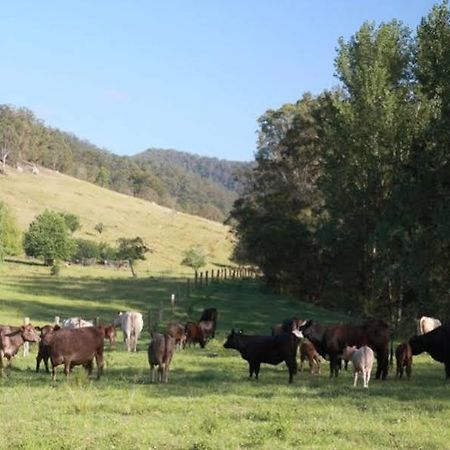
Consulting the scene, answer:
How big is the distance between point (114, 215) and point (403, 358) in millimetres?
129127

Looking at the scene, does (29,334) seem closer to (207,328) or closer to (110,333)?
(110,333)

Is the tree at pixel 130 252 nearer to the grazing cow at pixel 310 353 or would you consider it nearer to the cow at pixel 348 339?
the cow at pixel 348 339

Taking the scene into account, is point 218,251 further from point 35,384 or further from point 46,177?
point 35,384

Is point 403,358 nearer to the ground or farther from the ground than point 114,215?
nearer to the ground

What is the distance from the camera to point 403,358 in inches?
795

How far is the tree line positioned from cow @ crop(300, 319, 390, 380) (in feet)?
36.4

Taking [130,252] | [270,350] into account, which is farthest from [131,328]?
[130,252]

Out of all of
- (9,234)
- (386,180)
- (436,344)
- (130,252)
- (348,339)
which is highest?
(386,180)

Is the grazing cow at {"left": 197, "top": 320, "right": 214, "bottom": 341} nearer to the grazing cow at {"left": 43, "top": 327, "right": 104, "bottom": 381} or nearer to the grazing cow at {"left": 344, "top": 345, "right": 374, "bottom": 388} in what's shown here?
the grazing cow at {"left": 43, "top": 327, "right": 104, "bottom": 381}

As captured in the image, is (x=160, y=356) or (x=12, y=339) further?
(x=12, y=339)

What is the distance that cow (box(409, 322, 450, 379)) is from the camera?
20686 millimetres

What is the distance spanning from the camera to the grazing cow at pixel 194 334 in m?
27.1

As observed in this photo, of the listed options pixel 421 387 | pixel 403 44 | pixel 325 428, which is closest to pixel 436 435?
pixel 325 428

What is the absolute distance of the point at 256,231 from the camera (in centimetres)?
5578
